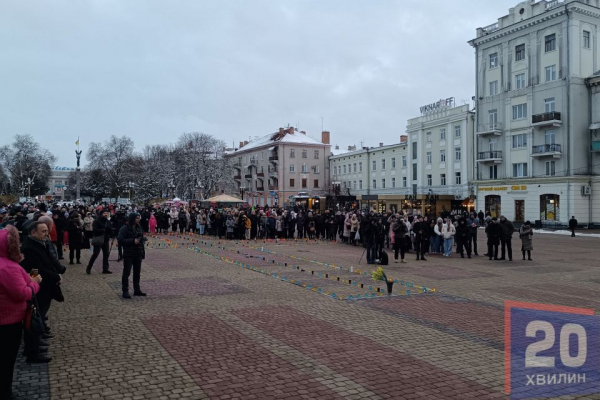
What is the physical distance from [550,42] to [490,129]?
9646mm

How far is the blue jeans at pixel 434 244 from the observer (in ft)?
67.7

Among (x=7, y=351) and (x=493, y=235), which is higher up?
(x=493, y=235)

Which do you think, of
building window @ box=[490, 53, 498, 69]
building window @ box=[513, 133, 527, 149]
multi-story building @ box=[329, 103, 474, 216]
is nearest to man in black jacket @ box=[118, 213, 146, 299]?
multi-story building @ box=[329, 103, 474, 216]

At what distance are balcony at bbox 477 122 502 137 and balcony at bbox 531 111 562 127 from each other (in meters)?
4.47

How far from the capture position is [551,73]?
4534 centimetres

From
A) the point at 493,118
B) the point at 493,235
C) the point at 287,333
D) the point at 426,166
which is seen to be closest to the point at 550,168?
the point at 493,118

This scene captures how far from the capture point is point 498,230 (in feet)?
61.4

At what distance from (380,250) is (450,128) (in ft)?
147

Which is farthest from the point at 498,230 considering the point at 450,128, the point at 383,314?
the point at 450,128

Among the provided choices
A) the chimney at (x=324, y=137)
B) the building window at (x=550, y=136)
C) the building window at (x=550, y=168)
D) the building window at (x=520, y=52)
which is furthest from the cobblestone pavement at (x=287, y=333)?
the chimney at (x=324, y=137)

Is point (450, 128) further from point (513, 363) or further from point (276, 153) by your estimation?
point (513, 363)

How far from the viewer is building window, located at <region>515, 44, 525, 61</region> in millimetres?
47906

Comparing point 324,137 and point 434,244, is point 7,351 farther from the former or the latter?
point 324,137

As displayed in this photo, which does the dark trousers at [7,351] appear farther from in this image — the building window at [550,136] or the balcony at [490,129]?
the balcony at [490,129]
